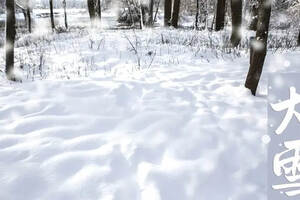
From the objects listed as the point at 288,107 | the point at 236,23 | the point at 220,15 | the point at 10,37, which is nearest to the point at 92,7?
the point at 220,15

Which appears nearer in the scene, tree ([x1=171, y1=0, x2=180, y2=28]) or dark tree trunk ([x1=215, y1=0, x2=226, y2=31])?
dark tree trunk ([x1=215, y1=0, x2=226, y2=31])

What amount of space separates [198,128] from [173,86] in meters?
1.58

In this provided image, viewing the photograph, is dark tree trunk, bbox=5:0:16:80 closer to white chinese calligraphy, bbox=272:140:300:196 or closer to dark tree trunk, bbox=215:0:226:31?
white chinese calligraphy, bbox=272:140:300:196

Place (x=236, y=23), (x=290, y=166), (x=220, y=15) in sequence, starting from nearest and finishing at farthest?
(x=290, y=166), (x=236, y=23), (x=220, y=15)

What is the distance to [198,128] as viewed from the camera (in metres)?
4.08

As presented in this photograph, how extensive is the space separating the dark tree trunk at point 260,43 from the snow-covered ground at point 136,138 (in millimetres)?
290

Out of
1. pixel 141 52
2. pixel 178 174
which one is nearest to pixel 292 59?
pixel 141 52

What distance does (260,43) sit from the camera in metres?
4.68

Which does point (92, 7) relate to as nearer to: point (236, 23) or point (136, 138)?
point (236, 23)

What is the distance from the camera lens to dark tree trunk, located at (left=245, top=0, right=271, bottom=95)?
4543mm

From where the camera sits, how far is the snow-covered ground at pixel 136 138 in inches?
125

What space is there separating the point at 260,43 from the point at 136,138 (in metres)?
2.28

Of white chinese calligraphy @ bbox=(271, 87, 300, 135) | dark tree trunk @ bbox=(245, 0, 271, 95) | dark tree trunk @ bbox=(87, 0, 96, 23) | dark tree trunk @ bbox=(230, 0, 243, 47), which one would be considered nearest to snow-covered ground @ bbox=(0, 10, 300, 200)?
dark tree trunk @ bbox=(245, 0, 271, 95)

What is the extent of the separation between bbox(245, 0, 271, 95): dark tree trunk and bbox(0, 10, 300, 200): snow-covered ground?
290mm
